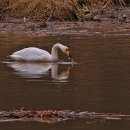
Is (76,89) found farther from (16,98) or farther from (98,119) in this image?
(98,119)

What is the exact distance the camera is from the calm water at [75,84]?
10.4m

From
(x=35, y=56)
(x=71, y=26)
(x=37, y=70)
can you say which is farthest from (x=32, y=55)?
(x=71, y=26)

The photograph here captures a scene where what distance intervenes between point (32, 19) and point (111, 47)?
9160 mm

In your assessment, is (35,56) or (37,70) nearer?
(37,70)

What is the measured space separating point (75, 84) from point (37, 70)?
2433 millimetres

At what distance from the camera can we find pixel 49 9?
2823 centimetres

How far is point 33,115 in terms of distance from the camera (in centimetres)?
1007

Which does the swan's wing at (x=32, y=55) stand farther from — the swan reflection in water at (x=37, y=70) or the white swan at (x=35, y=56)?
the swan reflection in water at (x=37, y=70)

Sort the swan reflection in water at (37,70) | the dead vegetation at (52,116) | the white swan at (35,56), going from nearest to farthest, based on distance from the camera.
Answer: the dead vegetation at (52,116) < the swan reflection in water at (37,70) < the white swan at (35,56)

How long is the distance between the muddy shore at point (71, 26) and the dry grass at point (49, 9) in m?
0.37

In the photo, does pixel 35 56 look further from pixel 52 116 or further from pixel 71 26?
pixel 71 26

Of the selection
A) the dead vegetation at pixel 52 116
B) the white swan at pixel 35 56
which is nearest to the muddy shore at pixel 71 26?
the white swan at pixel 35 56

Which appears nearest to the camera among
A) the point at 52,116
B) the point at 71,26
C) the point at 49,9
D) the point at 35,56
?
the point at 52,116

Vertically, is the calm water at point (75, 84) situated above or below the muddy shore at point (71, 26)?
above
